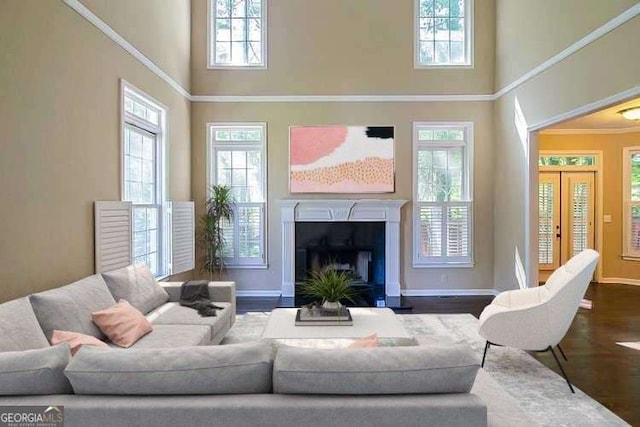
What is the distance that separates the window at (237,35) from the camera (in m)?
6.36

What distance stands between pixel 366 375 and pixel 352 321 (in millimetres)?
2046

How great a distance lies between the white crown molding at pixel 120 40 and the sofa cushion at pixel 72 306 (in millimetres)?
2303

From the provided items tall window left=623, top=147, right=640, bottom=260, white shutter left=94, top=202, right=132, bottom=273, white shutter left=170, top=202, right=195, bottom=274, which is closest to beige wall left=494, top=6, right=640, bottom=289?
tall window left=623, top=147, right=640, bottom=260

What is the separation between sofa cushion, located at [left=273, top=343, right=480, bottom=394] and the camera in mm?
1495

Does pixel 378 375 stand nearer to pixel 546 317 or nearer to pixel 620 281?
pixel 546 317

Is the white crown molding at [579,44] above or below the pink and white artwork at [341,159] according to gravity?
above

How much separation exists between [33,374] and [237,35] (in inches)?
236

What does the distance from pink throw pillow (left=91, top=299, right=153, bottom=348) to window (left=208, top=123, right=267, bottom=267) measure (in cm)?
333

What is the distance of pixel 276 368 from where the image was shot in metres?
1.52

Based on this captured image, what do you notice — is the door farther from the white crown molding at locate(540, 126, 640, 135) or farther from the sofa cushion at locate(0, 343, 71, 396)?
the sofa cushion at locate(0, 343, 71, 396)

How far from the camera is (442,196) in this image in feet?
21.1

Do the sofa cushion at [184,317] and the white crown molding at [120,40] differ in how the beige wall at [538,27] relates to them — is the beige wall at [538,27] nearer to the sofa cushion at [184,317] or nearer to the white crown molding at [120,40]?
the sofa cushion at [184,317]

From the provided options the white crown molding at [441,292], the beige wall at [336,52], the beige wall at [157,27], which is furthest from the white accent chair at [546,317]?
the beige wall at [157,27]

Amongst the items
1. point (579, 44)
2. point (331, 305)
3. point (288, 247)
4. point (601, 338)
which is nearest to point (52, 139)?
point (331, 305)
